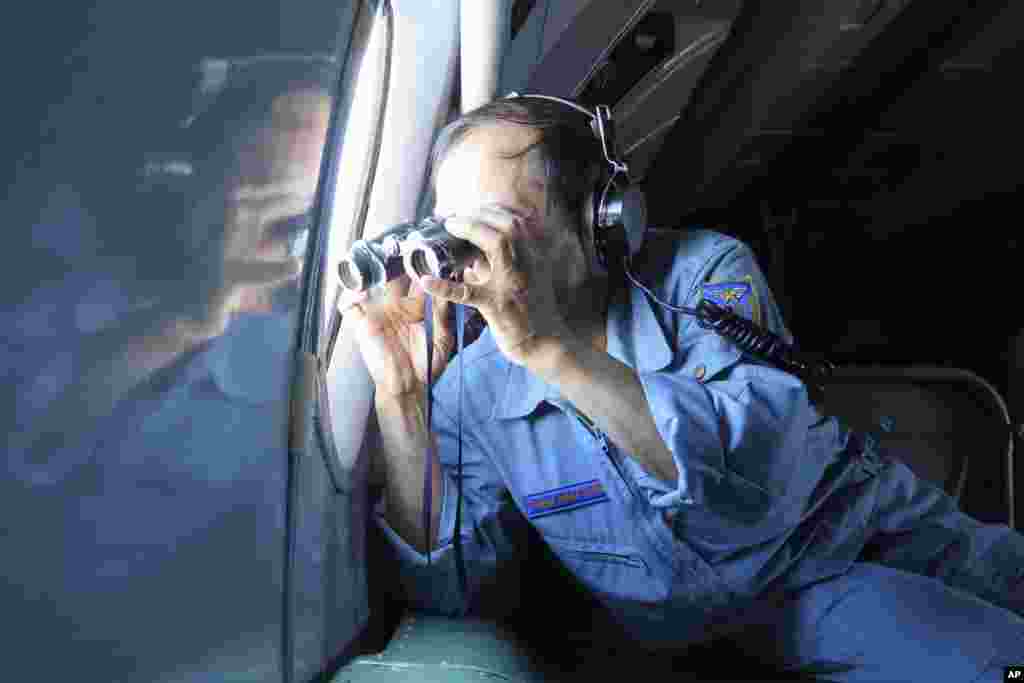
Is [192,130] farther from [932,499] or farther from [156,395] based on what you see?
[932,499]

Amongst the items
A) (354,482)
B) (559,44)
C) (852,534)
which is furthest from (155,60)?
(559,44)

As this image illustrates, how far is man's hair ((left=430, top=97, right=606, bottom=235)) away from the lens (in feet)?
3.89

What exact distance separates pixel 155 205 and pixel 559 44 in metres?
1.39

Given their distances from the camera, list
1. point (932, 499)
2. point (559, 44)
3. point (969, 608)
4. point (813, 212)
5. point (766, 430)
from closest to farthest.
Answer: point (766, 430) < point (969, 608) < point (932, 499) < point (559, 44) < point (813, 212)

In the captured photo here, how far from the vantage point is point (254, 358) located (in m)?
0.67

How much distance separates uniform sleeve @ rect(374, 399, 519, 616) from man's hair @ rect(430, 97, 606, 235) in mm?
445

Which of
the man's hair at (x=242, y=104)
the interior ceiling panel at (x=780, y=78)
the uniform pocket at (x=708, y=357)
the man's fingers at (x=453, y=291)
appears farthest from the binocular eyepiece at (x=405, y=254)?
the interior ceiling panel at (x=780, y=78)

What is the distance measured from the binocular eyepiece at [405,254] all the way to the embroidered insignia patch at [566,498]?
1.58ft

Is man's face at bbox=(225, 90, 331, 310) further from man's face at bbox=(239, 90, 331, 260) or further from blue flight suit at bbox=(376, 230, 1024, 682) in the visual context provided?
blue flight suit at bbox=(376, 230, 1024, 682)

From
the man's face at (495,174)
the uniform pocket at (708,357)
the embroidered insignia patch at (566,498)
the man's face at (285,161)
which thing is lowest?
the embroidered insignia patch at (566,498)

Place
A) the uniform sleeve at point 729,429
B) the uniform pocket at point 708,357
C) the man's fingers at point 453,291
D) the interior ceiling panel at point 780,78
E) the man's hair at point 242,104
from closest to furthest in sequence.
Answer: the man's hair at point 242,104
the man's fingers at point 453,291
the uniform sleeve at point 729,429
the uniform pocket at point 708,357
the interior ceiling panel at point 780,78

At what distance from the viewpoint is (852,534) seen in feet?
4.14

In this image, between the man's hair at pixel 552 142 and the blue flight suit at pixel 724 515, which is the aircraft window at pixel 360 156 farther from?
the blue flight suit at pixel 724 515

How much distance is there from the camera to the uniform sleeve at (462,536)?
1.23 meters
